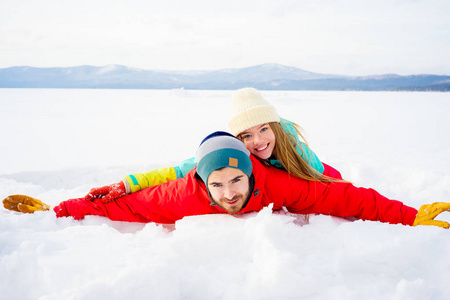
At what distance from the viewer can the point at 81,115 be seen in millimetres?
11008

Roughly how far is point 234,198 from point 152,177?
93 centimetres

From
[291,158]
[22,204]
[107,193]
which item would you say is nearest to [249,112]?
[291,158]

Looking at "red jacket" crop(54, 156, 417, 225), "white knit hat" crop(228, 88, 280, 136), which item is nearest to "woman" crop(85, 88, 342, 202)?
"white knit hat" crop(228, 88, 280, 136)

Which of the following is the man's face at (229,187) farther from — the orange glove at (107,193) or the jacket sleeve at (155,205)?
the orange glove at (107,193)

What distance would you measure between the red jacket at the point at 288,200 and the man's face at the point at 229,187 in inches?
4.6

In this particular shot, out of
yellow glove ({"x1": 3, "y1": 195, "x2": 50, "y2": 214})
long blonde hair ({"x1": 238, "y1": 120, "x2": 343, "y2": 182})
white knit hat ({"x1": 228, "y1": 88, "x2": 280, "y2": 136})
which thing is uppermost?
white knit hat ({"x1": 228, "y1": 88, "x2": 280, "y2": 136})

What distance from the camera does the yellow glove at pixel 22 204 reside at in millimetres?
2621

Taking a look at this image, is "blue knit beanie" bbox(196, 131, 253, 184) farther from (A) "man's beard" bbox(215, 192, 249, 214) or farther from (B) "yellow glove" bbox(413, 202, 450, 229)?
(B) "yellow glove" bbox(413, 202, 450, 229)

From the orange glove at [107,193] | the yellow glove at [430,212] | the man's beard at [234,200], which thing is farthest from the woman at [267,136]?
the orange glove at [107,193]

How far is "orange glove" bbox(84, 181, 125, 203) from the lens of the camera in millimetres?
2641

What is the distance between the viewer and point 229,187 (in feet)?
7.13

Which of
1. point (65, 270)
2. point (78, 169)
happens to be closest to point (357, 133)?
point (78, 169)

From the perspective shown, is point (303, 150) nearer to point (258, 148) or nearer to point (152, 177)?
point (258, 148)

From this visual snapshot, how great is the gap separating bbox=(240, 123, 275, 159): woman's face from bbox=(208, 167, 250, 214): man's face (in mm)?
448
